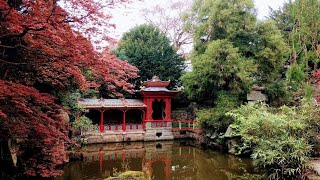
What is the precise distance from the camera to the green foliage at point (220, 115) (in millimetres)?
13166

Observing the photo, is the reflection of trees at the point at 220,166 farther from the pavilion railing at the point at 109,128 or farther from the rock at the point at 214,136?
the pavilion railing at the point at 109,128

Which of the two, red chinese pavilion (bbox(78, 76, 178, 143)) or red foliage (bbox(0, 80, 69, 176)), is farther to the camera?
red chinese pavilion (bbox(78, 76, 178, 143))

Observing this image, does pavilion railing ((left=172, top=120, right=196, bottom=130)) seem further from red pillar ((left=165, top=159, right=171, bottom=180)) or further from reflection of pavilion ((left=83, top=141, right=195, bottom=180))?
red pillar ((left=165, top=159, right=171, bottom=180))

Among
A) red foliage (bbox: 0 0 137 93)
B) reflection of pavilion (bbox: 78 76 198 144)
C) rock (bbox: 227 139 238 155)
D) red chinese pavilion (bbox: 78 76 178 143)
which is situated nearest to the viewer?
red foliage (bbox: 0 0 137 93)

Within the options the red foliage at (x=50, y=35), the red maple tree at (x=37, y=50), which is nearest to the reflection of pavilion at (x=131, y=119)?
the red maple tree at (x=37, y=50)

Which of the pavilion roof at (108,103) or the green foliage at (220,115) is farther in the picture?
the pavilion roof at (108,103)

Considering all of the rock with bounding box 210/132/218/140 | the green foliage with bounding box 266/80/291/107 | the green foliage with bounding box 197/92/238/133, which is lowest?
the rock with bounding box 210/132/218/140

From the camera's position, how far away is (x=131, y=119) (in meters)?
19.3

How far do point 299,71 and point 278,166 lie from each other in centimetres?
335

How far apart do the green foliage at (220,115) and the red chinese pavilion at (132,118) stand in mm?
3875

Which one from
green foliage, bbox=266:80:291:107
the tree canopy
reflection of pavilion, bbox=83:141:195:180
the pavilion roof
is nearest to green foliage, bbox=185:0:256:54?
the tree canopy

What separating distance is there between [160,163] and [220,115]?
4525 millimetres

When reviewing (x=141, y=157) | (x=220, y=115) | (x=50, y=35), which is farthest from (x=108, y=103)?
(x=50, y=35)

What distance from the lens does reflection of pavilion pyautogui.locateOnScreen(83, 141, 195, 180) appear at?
29.5 ft
